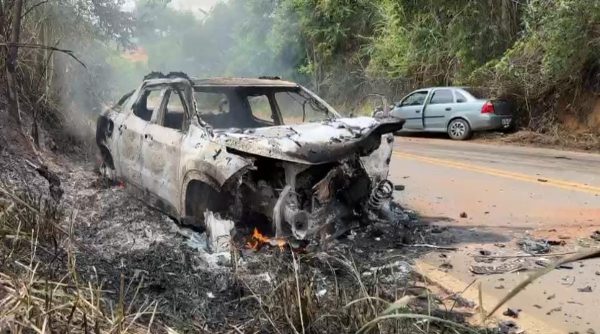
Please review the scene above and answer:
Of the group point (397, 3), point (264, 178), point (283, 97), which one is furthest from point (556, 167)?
point (397, 3)

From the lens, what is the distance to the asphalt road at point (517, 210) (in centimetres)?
427

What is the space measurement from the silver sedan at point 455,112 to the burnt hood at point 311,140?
10327mm

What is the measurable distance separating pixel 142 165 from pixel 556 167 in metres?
6.91

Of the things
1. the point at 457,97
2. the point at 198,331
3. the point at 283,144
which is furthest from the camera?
the point at 457,97

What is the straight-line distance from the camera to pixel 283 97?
7.34 metres

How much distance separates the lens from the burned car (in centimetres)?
517

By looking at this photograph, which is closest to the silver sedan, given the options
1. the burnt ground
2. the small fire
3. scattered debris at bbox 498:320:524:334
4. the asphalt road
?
the asphalt road

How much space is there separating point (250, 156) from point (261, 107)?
2265 mm

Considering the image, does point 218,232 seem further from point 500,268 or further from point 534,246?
point 534,246

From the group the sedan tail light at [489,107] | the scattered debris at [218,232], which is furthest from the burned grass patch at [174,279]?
the sedan tail light at [489,107]

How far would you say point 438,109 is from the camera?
1662 centimetres

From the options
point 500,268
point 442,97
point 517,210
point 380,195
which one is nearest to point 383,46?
point 442,97

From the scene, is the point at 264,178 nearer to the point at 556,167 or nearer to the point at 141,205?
the point at 141,205

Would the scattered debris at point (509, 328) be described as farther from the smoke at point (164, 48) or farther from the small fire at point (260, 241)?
the smoke at point (164, 48)
